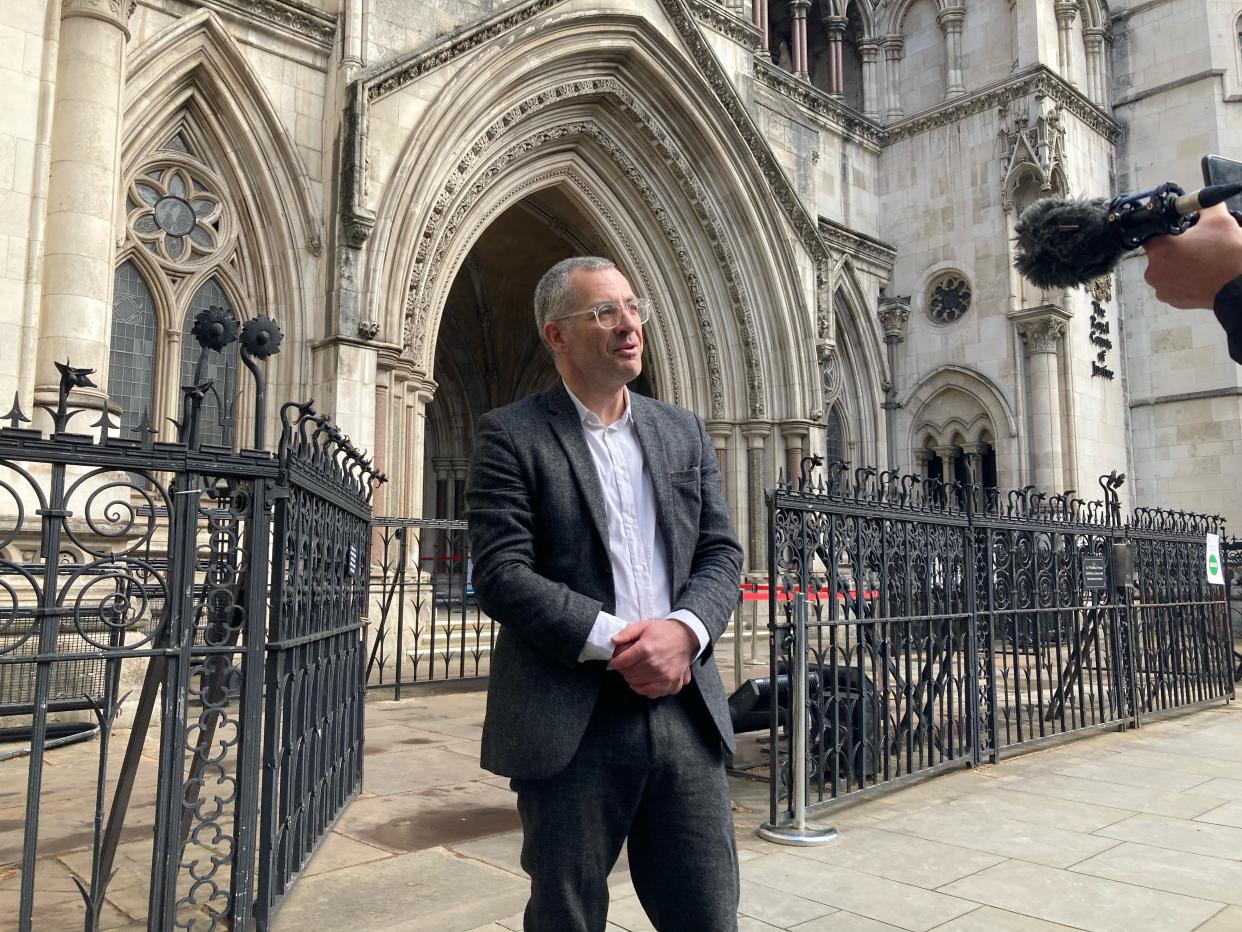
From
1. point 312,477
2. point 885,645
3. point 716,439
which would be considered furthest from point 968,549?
point 716,439

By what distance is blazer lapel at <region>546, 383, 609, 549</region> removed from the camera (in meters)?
2.22

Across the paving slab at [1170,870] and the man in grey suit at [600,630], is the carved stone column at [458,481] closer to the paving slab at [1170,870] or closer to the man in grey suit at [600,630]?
the paving slab at [1170,870]

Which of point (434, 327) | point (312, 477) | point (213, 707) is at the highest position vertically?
point (434, 327)

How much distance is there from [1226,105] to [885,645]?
19.8 meters

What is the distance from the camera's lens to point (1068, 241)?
6.31 feet

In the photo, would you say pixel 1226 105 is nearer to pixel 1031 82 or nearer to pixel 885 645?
pixel 1031 82

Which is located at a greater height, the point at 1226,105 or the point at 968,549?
the point at 1226,105

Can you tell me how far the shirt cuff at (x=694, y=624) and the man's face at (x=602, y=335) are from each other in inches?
22.0

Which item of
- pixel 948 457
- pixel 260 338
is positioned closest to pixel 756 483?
pixel 948 457

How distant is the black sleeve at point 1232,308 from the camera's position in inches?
69.3

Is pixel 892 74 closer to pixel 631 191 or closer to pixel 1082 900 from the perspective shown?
pixel 631 191

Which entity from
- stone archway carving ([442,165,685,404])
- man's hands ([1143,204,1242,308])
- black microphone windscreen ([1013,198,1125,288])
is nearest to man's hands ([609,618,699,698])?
black microphone windscreen ([1013,198,1125,288])

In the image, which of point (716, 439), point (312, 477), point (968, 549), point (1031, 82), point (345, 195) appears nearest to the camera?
point (312, 477)

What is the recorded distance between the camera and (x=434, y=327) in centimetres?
1262
